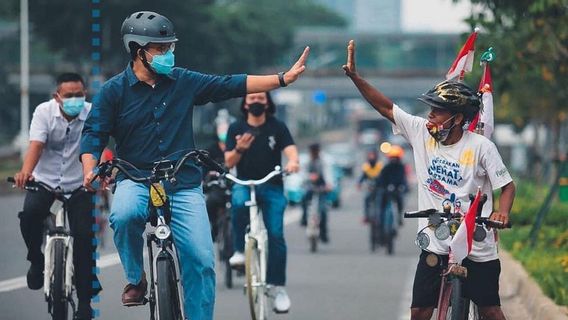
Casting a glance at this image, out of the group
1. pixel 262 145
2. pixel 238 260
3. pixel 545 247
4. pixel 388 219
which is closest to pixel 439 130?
pixel 262 145

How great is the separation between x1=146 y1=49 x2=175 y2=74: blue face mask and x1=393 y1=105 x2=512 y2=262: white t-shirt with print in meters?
1.40

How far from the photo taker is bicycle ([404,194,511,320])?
24.3 ft

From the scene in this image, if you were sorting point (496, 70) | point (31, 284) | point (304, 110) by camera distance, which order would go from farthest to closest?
point (304, 110), point (496, 70), point (31, 284)

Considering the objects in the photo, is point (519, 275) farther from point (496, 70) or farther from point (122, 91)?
point (122, 91)

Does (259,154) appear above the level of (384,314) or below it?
above

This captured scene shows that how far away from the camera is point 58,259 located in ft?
30.6

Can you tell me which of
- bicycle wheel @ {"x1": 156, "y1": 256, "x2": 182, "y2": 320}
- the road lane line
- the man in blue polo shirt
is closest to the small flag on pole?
the man in blue polo shirt

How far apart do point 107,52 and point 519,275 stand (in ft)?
137

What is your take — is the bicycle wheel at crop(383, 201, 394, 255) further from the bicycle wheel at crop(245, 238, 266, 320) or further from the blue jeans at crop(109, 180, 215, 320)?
the blue jeans at crop(109, 180, 215, 320)

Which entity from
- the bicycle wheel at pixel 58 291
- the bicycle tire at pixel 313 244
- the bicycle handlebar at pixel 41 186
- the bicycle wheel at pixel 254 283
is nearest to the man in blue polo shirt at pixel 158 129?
the bicycle wheel at pixel 58 291

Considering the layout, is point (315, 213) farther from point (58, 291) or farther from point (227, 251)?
point (58, 291)

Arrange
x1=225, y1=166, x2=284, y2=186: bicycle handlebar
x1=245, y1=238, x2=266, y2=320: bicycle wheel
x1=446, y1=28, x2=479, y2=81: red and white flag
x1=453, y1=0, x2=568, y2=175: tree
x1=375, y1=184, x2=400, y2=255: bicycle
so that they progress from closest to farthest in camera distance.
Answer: x1=446, y1=28, x2=479, y2=81: red and white flag → x1=245, y1=238, x2=266, y2=320: bicycle wheel → x1=225, y1=166, x2=284, y2=186: bicycle handlebar → x1=453, y1=0, x2=568, y2=175: tree → x1=375, y1=184, x2=400, y2=255: bicycle

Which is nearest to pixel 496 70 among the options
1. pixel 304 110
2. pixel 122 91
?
pixel 122 91

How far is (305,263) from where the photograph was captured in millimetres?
17719
